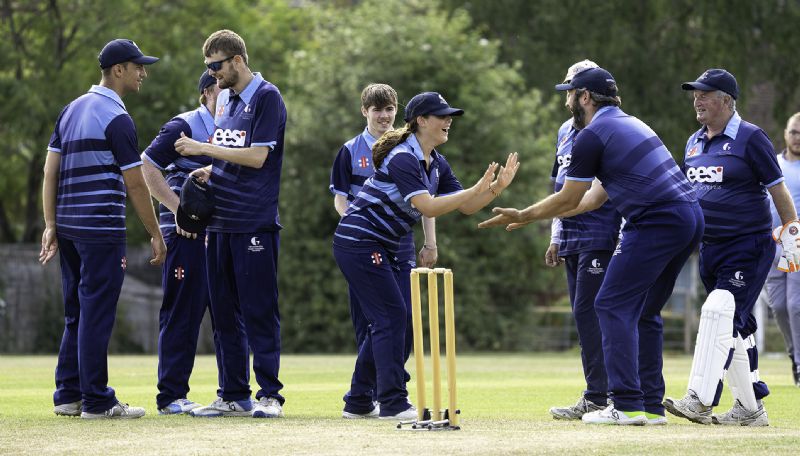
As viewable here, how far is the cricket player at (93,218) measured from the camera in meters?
9.60

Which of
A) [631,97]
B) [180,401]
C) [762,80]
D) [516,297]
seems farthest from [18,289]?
[180,401]

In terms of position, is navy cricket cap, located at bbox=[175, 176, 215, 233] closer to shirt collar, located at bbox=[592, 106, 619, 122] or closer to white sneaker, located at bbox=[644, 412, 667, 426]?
shirt collar, located at bbox=[592, 106, 619, 122]

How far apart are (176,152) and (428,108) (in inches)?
84.6

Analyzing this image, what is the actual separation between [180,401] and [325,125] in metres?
19.0

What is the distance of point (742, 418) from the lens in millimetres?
9523

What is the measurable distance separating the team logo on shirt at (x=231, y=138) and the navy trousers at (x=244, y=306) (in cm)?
62

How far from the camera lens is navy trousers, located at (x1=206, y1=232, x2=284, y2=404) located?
9773 millimetres

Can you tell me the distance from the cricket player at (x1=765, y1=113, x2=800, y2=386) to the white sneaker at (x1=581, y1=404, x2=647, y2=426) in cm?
509

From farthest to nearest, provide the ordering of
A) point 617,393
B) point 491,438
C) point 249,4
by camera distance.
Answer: point 249,4, point 617,393, point 491,438

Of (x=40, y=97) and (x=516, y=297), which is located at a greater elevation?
(x=40, y=97)

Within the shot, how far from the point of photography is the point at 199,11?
109 ft

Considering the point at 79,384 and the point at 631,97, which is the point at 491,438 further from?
the point at 631,97

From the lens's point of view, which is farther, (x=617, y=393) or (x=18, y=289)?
(x=18, y=289)

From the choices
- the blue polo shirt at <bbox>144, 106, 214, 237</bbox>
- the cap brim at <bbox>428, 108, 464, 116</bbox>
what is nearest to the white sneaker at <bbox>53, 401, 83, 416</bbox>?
the blue polo shirt at <bbox>144, 106, 214, 237</bbox>
